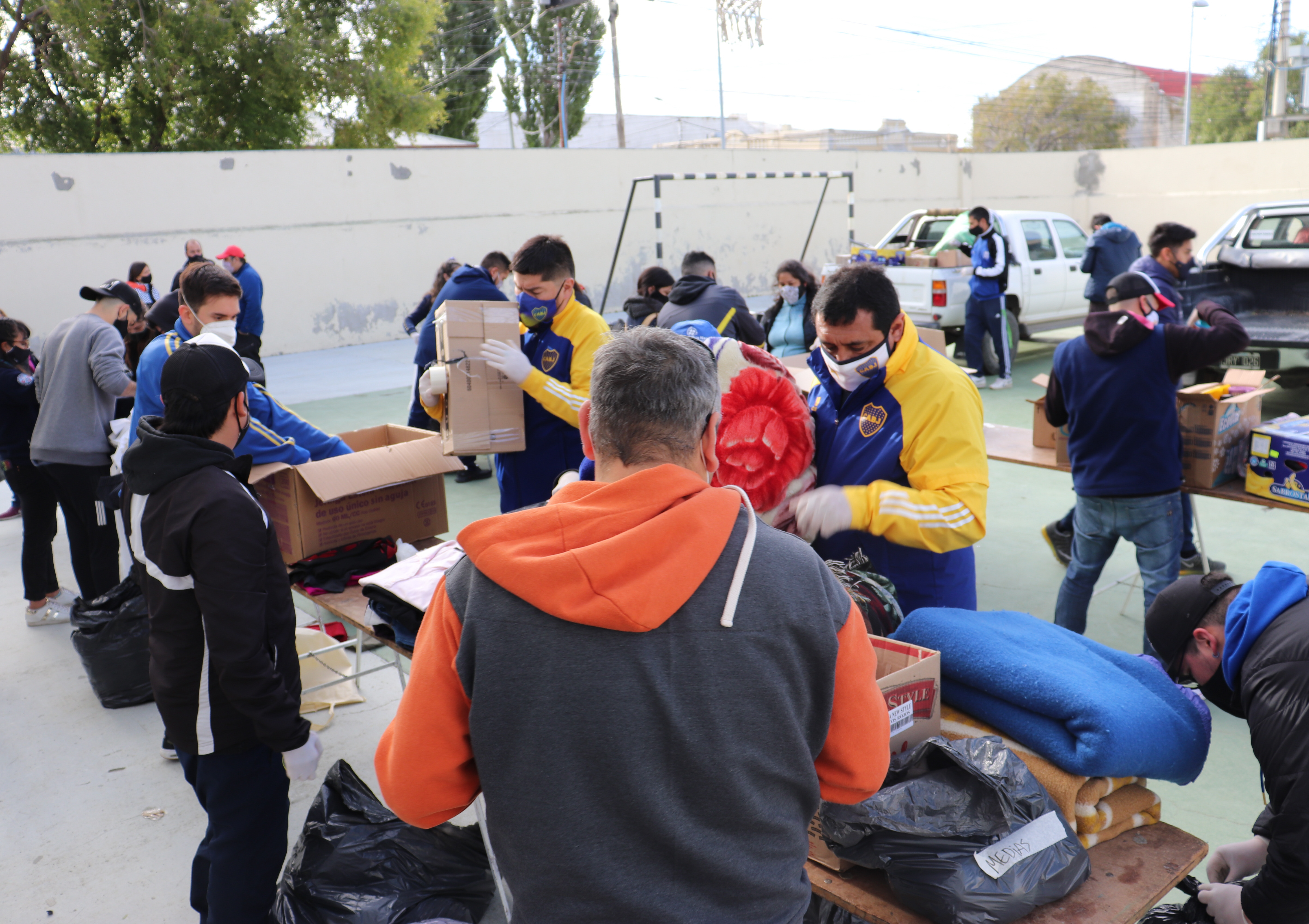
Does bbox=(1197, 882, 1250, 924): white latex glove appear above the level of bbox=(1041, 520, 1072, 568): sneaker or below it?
above

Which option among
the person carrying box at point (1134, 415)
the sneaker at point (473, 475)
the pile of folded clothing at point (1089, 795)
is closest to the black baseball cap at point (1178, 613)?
the pile of folded clothing at point (1089, 795)

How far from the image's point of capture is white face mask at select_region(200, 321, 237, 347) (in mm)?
3711

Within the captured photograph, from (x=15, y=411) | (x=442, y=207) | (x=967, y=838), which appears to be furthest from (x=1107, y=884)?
(x=442, y=207)

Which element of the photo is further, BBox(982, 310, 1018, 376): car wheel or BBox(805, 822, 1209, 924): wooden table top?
BBox(982, 310, 1018, 376): car wheel

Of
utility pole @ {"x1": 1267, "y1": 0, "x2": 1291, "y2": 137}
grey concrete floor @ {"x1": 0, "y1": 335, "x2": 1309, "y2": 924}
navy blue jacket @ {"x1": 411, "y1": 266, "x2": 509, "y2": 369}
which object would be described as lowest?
grey concrete floor @ {"x1": 0, "y1": 335, "x2": 1309, "y2": 924}

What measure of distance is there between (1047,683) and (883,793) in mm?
409

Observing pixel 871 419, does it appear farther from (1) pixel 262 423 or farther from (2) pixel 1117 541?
(1) pixel 262 423

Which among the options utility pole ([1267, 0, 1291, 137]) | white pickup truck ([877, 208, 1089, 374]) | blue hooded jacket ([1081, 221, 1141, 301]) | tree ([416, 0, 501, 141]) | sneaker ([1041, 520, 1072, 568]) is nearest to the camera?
sneaker ([1041, 520, 1072, 568])

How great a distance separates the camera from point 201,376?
245cm

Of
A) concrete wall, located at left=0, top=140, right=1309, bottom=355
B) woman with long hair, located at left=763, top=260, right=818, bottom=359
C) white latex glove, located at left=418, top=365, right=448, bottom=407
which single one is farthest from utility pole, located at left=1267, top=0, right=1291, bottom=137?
white latex glove, located at left=418, top=365, right=448, bottom=407

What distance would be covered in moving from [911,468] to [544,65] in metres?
35.4

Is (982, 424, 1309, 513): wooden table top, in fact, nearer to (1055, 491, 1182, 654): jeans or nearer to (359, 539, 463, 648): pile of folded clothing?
(1055, 491, 1182, 654): jeans

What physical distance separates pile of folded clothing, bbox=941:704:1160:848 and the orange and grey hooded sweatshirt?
728mm

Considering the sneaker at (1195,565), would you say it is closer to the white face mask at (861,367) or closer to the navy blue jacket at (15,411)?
the white face mask at (861,367)
